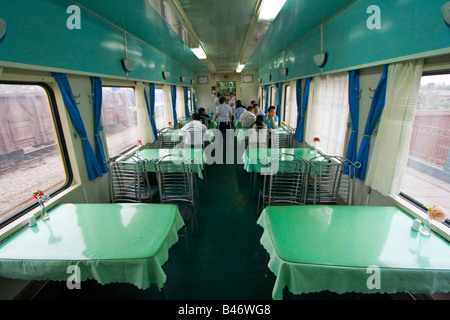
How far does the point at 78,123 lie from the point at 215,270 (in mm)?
2490

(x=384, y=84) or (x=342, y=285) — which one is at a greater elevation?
(x=384, y=84)

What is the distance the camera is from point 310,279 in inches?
58.9

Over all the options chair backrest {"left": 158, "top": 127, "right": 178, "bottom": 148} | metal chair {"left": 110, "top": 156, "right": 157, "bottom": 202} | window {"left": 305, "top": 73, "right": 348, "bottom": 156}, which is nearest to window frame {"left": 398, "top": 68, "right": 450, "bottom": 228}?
window {"left": 305, "top": 73, "right": 348, "bottom": 156}

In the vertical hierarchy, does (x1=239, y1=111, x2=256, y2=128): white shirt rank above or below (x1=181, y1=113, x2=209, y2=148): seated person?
above

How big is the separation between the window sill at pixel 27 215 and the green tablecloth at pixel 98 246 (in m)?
0.06

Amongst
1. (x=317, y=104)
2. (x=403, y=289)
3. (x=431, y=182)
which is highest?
(x=317, y=104)

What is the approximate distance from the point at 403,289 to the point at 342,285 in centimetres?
41

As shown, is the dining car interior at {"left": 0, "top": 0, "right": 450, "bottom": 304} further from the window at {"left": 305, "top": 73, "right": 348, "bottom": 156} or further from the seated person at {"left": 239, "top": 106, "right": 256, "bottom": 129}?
the seated person at {"left": 239, "top": 106, "right": 256, "bottom": 129}

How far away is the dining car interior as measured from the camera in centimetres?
161

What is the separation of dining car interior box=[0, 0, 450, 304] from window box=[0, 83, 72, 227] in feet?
0.05

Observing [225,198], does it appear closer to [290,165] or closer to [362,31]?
[290,165]

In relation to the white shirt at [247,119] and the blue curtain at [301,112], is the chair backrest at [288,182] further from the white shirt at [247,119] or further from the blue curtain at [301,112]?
the white shirt at [247,119]

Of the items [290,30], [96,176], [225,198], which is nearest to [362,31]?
[290,30]

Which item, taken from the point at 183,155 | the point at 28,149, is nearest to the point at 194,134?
the point at 183,155
